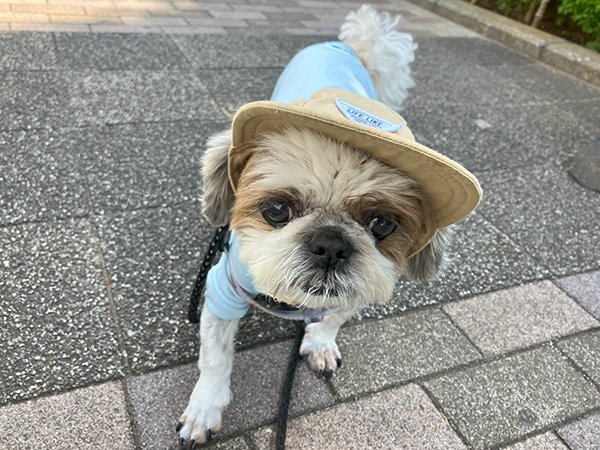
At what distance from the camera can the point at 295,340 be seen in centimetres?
274

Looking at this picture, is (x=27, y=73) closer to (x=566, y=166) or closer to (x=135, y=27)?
(x=135, y=27)

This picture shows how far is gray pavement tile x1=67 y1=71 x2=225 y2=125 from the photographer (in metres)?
4.48

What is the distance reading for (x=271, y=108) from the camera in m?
1.72

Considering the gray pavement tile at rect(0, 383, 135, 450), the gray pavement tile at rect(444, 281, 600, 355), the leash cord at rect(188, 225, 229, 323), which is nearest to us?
the gray pavement tile at rect(0, 383, 135, 450)

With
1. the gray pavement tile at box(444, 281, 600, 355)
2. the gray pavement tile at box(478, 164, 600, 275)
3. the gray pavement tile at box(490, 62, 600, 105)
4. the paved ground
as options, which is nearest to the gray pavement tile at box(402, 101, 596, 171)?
A: the paved ground

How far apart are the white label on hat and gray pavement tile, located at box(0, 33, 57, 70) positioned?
423 centimetres

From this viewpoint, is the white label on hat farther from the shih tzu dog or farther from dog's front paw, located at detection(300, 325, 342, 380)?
dog's front paw, located at detection(300, 325, 342, 380)

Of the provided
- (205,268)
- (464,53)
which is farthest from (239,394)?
(464,53)

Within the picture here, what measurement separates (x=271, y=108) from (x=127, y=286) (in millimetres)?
1628

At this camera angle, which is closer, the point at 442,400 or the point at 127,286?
the point at 442,400

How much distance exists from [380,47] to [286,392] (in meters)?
2.77

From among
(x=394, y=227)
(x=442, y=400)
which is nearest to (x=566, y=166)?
(x=442, y=400)

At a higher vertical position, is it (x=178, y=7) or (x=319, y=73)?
(x=319, y=73)

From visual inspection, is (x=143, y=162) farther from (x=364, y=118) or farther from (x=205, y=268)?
(x=364, y=118)
